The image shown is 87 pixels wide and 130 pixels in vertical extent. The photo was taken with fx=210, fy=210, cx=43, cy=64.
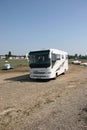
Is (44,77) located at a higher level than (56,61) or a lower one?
lower

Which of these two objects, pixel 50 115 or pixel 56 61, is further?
pixel 56 61

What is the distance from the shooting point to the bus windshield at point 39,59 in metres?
19.7

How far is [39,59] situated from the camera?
20.0 meters

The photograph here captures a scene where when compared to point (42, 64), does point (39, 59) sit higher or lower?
higher

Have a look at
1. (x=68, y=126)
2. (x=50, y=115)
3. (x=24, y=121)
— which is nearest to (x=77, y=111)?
(x=50, y=115)

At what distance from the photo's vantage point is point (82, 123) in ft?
22.7

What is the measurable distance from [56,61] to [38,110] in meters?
13.0

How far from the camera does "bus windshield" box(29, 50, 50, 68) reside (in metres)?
19.7

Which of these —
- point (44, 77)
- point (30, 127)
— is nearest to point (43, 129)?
point (30, 127)

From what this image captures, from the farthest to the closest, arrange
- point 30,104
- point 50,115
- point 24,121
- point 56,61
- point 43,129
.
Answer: point 56,61
point 30,104
point 50,115
point 24,121
point 43,129

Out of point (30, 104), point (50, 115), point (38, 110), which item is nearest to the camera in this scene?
point (50, 115)

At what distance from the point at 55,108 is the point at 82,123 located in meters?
2.33

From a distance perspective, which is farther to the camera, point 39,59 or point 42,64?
point 39,59

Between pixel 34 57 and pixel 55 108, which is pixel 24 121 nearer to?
pixel 55 108
